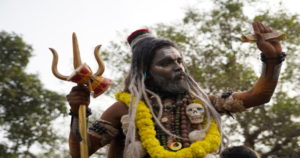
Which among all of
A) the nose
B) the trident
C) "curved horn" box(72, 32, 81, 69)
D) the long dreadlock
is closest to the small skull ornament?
the long dreadlock

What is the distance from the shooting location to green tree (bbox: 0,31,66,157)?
1620cm

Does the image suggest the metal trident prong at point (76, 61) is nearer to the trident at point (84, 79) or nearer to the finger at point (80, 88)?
the trident at point (84, 79)

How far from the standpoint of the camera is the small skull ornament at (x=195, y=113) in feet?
12.0

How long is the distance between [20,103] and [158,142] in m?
13.6

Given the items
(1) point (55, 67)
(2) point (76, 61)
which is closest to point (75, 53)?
(2) point (76, 61)

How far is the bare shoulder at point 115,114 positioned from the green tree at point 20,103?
12.6m

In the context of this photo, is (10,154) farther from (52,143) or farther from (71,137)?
(71,137)

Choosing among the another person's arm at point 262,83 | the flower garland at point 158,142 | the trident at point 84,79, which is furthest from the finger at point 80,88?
the another person's arm at point 262,83

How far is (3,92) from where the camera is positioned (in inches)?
643

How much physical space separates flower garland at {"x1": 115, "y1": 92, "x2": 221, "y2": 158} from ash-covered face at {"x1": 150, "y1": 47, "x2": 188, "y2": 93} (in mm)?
217

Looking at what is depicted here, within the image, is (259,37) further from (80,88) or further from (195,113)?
(80,88)

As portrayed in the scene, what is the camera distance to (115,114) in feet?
12.7

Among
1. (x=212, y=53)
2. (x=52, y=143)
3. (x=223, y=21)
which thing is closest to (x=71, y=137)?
(x=212, y=53)

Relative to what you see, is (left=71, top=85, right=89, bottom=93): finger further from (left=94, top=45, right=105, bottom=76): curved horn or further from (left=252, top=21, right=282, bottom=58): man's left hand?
(left=252, top=21, right=282, bottom=58): man's left hand
